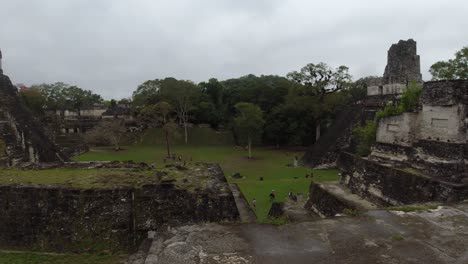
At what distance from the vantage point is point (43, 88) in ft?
174

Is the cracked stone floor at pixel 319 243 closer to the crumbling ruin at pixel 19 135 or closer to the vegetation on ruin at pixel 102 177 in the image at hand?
the vegetation on ruin at pixel 102 177

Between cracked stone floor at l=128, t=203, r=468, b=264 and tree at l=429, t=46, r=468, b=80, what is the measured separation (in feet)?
54.4

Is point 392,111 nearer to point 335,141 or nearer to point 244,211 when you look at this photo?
point 244,211

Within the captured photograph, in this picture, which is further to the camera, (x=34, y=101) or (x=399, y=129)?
(x=34, y=101)

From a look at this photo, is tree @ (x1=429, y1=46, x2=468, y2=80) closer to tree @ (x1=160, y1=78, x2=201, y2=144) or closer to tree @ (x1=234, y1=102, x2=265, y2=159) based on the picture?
tree @ (x1=234, y1=102, x2=265, y2=159)

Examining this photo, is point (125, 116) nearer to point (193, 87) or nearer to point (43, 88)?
point (193, 87)

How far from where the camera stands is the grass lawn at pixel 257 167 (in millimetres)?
15248

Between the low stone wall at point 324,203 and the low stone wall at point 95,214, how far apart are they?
4.13 metres

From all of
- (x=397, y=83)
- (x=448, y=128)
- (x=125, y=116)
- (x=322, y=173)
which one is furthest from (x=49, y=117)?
(x=448, y=128)

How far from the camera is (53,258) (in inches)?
259

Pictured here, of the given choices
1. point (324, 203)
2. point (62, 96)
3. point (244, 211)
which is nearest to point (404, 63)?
point (324, 203)

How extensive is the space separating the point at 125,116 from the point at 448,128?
43.4 metres

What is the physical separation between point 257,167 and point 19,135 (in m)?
14.3

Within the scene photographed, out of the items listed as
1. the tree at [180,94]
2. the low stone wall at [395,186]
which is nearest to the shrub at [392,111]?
the low stone wall at [395,186]
